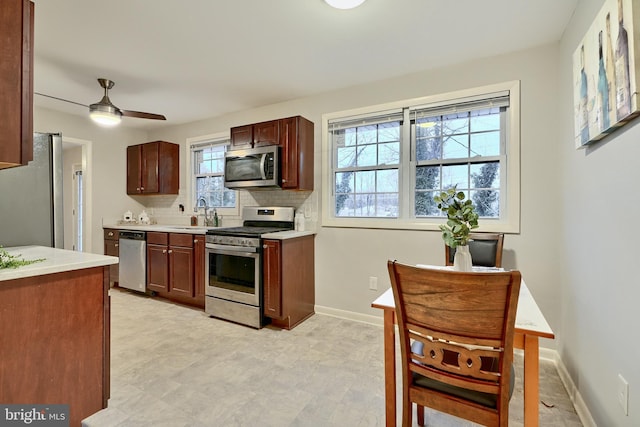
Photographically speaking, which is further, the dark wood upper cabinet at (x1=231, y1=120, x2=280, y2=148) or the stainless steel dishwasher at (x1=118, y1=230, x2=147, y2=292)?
the stainless steel dishwasher at (x1=118, y1=230, x2=147, y2=292)

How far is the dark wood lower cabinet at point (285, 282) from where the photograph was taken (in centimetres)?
284

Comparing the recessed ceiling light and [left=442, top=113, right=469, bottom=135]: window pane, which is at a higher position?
the recessed ceiling light

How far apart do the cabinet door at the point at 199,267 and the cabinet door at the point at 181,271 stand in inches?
2.4

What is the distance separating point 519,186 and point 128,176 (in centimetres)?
522

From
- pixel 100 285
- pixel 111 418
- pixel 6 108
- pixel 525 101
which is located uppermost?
pixel 525 101

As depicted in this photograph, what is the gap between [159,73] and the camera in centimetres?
290

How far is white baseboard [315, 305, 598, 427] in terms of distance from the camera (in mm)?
1625

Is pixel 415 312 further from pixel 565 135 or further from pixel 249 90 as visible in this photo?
pixel 249 90

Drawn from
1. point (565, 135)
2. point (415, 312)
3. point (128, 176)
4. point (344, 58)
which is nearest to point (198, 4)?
point (344, 58)

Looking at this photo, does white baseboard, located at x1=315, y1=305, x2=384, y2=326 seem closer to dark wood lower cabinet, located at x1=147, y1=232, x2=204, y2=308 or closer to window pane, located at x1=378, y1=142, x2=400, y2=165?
dark wood lower cabinet, located at x1=147, y1=232, x2=204, y2=308

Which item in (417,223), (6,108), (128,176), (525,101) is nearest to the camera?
(6,108)

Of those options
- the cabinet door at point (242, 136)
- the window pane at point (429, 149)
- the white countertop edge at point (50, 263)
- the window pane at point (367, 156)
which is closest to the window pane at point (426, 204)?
the window pane at point (429, 149)

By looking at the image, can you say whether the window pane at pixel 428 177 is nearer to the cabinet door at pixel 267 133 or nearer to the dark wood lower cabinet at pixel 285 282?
the dark wood lower cabinet at pixel 285 282

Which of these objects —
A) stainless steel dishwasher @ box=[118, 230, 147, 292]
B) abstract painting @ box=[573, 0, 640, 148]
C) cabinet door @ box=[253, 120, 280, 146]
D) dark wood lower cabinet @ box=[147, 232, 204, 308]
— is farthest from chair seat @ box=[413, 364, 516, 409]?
stainless steel dishwasher @ box=[118, 230, 147, 292]
